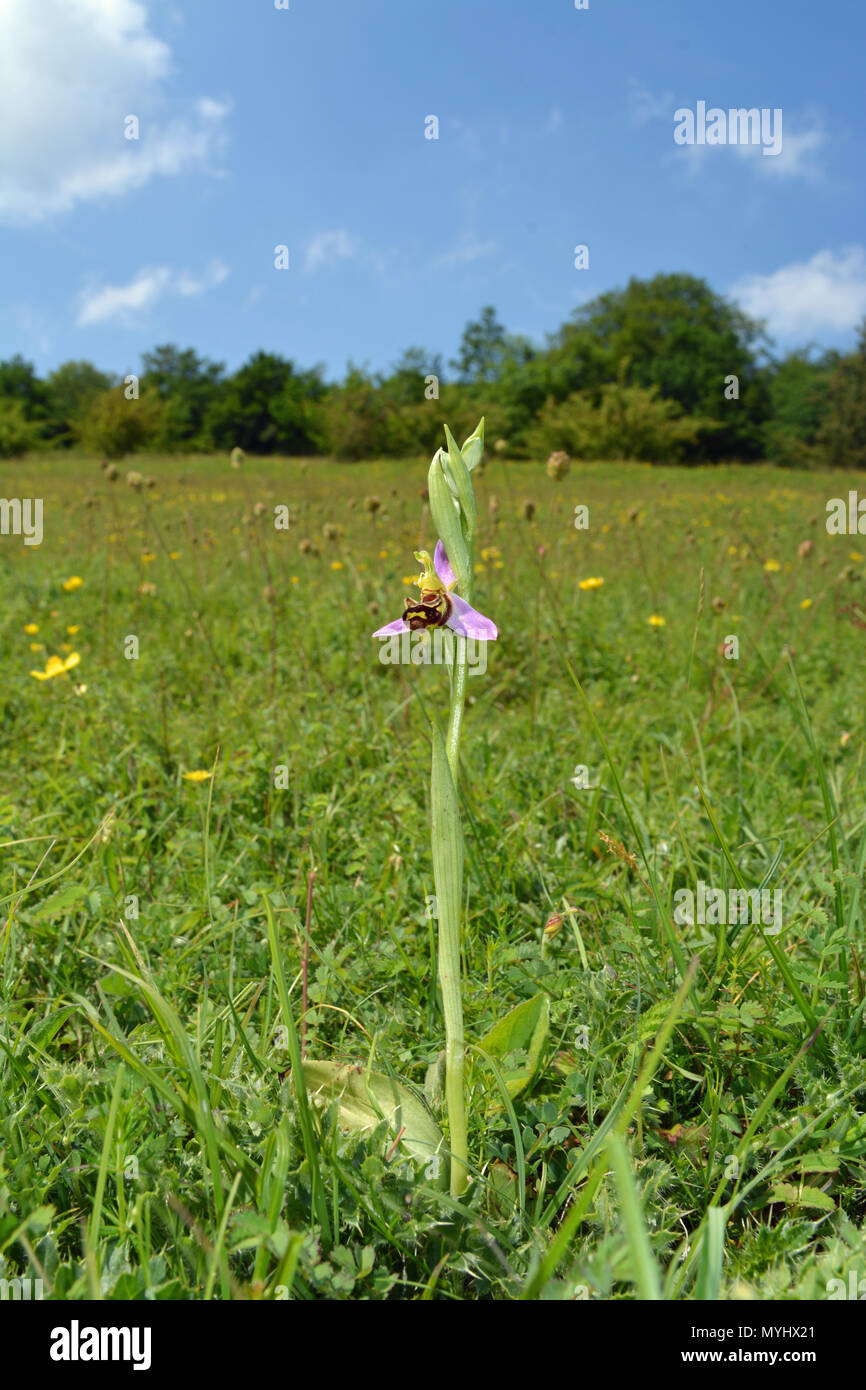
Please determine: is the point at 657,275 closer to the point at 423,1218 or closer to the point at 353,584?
the point at 353,584

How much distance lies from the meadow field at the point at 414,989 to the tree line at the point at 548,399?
62.9 ft

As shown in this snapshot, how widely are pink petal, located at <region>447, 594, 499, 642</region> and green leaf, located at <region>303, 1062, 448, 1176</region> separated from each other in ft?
2.06

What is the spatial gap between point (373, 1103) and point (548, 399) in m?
27.8

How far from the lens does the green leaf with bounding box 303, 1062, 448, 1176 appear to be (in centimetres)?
105

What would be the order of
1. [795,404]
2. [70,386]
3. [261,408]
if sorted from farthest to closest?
[70,386]
[261,408]
[795,404]

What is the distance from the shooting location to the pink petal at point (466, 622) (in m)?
0.91

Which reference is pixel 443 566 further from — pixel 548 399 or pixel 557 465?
pixel 548 399

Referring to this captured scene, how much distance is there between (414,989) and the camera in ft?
4.68

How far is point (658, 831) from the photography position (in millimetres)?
1901

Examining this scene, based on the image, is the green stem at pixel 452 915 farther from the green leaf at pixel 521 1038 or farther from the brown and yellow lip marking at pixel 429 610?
the green leaf at pixel 521 1038

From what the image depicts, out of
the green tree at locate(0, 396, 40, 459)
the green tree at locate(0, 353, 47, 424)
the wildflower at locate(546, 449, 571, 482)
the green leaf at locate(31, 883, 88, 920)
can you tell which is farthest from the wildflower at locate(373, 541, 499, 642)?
the green tree at locate(0, 353, 47, 424)

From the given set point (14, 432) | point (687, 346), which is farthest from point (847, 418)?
point (14, 432)

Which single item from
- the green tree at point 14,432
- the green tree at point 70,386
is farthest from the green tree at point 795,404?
the green tree at point 70,386
